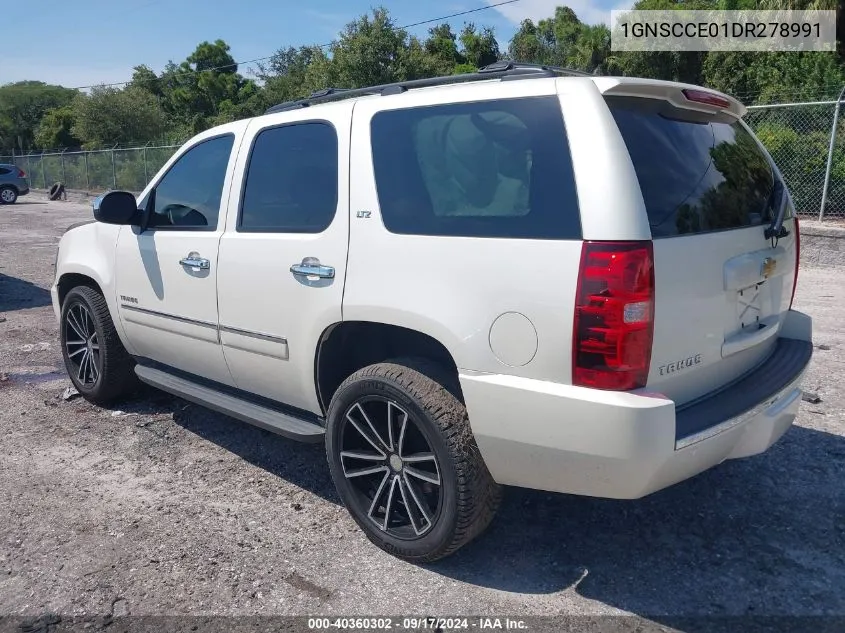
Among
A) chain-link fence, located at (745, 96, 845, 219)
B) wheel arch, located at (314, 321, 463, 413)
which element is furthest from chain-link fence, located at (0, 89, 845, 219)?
wheel arch, located at (314, 321, 463, 413)

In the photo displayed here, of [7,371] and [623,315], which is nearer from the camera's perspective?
[623,315]

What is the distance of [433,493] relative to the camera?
10.2 ft

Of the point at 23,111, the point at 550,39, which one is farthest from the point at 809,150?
the point at 23,111

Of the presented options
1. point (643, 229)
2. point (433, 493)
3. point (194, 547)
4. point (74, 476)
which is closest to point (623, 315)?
point (643, 229)

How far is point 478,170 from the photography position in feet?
9.36

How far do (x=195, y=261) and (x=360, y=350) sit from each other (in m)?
1.14

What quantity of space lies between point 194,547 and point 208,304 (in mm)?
1278

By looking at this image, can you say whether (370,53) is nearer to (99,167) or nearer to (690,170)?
(99,167)

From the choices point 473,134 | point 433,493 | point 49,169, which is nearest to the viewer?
point 473,134

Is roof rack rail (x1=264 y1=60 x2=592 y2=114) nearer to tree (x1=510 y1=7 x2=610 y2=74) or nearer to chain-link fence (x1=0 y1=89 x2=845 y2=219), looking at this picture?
chain-link fence (x1=0 y1=89 x2=845 y2=219)

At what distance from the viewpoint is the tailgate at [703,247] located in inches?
101

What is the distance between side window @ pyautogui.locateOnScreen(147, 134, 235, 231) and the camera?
399 centimetres

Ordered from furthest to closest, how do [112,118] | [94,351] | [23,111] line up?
[23,111] → [112,118] → [94,351]

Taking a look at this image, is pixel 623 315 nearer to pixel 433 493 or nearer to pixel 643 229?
pixel 643 229
